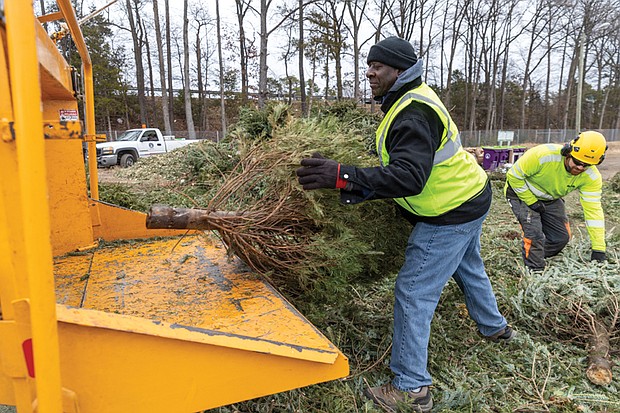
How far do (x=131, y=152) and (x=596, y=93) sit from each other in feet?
A: 173

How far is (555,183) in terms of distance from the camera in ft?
15.1

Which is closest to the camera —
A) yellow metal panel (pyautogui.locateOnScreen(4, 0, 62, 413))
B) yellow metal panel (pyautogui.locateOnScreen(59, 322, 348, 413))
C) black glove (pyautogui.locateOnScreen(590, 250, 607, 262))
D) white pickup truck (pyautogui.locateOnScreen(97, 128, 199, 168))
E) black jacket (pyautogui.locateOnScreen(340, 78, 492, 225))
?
yellow metal panel (pyautogui.locateOnScreen(4, 0, 62, 413))

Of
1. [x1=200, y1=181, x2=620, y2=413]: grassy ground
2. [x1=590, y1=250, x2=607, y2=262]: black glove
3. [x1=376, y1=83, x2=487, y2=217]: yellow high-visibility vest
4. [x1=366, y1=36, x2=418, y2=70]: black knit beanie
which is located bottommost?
[x1=200, y1=181, x2=620, y2=413]: grassy ground

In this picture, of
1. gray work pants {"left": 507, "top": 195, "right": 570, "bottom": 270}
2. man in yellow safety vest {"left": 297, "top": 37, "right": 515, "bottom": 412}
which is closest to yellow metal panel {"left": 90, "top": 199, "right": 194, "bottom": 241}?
man in yellow safety vest {"left": 297, "top": 37, "right": 515, "bottom": 412}

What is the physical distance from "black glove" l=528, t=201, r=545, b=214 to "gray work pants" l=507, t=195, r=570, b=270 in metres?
0.03

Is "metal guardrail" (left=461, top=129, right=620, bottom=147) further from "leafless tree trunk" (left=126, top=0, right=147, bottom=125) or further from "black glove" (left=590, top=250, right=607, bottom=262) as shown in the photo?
"black glove" (left=590, top=250, right=607, bottom=262)

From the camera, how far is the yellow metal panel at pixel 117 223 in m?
3.02

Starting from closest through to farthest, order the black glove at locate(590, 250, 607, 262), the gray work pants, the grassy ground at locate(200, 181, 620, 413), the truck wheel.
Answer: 1. the grassy ground at locate(200, 181, 620, 413)
2. the black glove at locate(590, 250, 607, 262)
3. the gray work pants
4. the truck wheel

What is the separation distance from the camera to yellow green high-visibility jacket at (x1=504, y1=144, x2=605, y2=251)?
167 inches

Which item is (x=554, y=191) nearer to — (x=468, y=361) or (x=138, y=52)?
(x=468, y=361)

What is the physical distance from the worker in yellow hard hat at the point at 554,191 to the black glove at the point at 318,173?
3227mm

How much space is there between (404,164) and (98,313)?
1559 mm

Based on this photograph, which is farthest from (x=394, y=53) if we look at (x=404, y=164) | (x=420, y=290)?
(x=420, y=290)

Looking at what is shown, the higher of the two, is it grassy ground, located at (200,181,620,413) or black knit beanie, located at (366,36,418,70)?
black knit beanie, located at (366,36,418,70)
